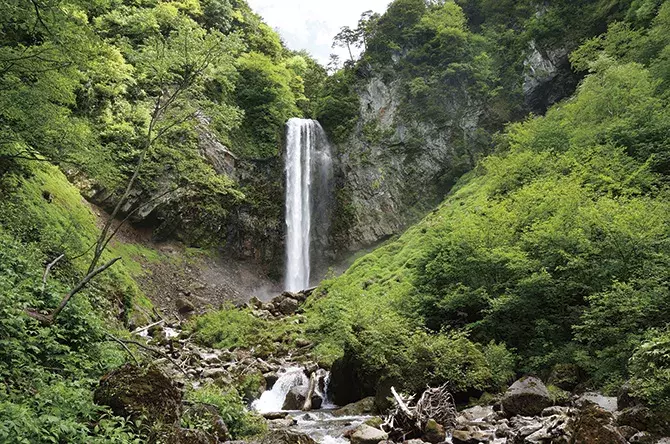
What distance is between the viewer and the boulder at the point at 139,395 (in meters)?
5.28

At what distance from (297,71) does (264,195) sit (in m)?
15.7

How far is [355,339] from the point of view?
11273 millimetres

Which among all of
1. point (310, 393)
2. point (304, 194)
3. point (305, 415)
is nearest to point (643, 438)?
point (305, 415)

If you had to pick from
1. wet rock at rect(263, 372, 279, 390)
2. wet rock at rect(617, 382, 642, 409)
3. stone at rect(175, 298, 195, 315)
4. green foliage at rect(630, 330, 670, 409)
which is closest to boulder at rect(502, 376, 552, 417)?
wet rock at rect(617, 382, 642, 409)

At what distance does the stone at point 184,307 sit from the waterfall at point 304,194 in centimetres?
892

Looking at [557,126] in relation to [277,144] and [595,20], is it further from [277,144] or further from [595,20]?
[277,144]

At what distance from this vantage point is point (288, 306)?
22672 mm

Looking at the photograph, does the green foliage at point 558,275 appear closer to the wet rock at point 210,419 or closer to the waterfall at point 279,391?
the waterfall at point 279,391

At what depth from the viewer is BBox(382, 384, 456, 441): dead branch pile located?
792 cm

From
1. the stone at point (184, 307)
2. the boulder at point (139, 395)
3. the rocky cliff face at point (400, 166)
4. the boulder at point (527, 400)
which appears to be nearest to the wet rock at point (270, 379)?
the boulder at point (527, 400)

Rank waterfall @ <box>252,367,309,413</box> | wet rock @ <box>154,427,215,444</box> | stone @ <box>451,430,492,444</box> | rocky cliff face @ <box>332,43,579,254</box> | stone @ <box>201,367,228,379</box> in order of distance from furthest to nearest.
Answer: rocky cliff face @ <box>332,43,579,254</box>
stone @ <box>201,367,228,379</box>
waterfall @ <box>252,367,309,413</box>
stone @ <box>451,430,492,444</box>
wet rock @ <box>154,427,215,444</box>

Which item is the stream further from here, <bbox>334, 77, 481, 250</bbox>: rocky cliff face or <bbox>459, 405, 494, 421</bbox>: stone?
<bbox>334, 77, 481, 250</bbox>: rocky cliff face

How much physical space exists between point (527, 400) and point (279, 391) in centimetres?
713

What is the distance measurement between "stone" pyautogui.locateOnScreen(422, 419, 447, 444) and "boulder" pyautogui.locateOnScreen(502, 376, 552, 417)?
157 centimetres
